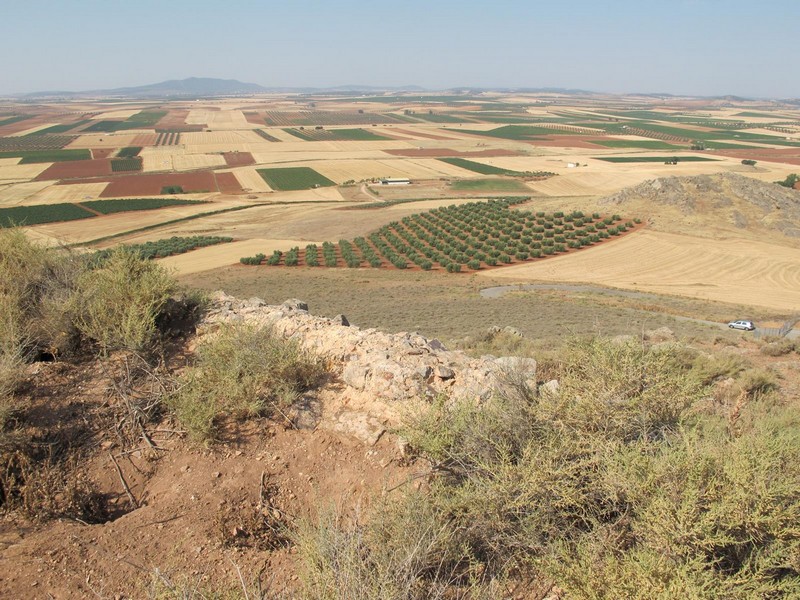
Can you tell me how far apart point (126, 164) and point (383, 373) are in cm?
11322

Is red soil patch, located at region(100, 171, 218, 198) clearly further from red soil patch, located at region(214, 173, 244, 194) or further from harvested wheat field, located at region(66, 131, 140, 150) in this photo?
harvested wheat field, located at region(66, 131, 140, 150)

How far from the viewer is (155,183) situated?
82.8 metres

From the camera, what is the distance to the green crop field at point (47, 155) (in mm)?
107050

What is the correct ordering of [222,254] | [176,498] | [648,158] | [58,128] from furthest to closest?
[58,128] → [648,158] → [222,254] → [176,498]

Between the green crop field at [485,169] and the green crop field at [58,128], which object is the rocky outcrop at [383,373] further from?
the green crop field at [58,128]

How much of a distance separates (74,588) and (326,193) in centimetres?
7584

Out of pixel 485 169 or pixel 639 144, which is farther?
pixel 639 144

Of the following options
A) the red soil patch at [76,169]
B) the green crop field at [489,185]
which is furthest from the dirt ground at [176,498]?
the red soil patch at [76,169]

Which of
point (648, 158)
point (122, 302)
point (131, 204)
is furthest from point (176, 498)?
point (648, 158)

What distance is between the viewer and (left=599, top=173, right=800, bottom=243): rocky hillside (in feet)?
160

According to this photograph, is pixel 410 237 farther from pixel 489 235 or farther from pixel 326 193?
pixel 326 193

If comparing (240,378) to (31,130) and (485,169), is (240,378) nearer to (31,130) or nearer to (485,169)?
(485,169)

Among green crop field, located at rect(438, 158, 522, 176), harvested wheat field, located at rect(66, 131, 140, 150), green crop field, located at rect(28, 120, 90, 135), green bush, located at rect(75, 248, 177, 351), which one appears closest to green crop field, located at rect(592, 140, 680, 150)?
green crop field, located at rect(438, 158, 522, 176)

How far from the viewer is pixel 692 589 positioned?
3812mm
